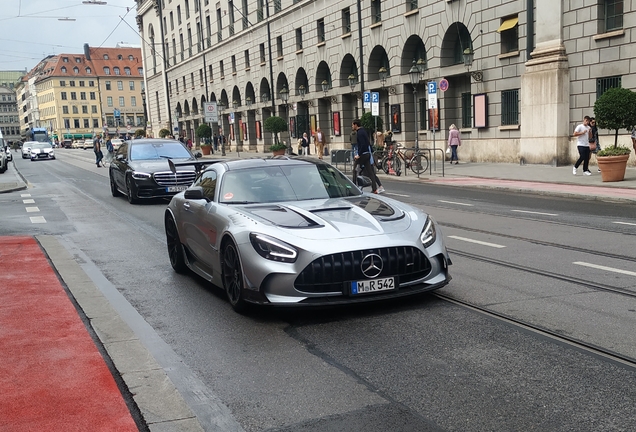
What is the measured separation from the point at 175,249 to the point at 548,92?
67.4ft

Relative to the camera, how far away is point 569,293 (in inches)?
261

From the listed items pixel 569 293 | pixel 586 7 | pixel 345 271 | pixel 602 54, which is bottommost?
pixel 569 293

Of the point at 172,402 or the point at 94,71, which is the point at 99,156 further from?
the point at 94,71

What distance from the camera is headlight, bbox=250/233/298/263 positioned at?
19.1ft

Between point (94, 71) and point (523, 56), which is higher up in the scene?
point (94, 71)

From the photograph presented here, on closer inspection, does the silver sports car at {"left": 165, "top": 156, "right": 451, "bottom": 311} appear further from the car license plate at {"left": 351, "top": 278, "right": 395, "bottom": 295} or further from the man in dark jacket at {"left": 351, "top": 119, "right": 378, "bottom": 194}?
the man in dark jacket at {"left": 351, "top": 119, "right": 378, "bottom": 194}

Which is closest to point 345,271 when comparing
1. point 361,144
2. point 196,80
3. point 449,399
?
point 449,399

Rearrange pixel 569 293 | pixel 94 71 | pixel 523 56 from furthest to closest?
pixel 94 71 < pixel 523 56 < pixel 569 293

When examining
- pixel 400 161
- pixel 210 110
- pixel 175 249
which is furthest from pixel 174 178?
pixel 210 110

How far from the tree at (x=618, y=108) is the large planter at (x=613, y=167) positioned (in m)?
1.08

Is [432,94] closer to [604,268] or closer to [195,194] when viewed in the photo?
[604,268]

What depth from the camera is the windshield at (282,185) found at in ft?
23.7

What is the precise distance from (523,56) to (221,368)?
82.9 feet

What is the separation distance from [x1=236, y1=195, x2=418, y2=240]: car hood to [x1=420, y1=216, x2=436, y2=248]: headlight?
12 centimetres
